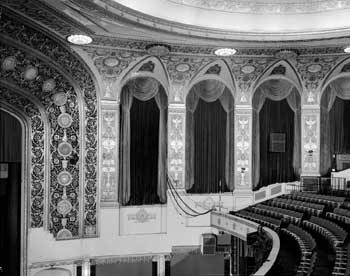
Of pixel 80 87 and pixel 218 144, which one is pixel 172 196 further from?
pixel 80 87

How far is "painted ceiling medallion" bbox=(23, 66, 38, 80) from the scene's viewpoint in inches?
469

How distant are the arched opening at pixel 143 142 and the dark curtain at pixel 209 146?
104 cm

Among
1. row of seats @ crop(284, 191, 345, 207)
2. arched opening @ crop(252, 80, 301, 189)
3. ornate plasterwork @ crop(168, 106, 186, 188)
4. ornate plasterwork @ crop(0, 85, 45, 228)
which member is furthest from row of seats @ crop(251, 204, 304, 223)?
ornate plasterwork @ crop(0, 85, 45, 228)

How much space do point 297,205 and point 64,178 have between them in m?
6.37

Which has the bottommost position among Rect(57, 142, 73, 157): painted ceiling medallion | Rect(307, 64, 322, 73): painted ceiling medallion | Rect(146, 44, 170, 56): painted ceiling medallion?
Rect(57, 142, 73, 157): painted ceiling medallion

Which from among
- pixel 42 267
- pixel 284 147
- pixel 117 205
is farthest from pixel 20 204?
pixel 284 147

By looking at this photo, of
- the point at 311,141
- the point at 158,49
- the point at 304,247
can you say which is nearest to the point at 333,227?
the point at 304,247

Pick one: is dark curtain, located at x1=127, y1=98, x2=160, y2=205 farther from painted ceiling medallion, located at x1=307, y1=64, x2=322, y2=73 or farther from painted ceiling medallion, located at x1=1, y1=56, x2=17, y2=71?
painted ceiling medallion, located at x1=307, y1=64, x2=322, y2=73

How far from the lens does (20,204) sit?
12.8m

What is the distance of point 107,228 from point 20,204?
2.43 metres

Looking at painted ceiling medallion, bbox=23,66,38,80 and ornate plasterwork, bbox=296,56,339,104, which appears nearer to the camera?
painted ceiling medallion, bbox=23,66,38,80

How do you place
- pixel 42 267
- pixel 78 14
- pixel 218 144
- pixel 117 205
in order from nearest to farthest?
pixel 78 14
pixel 42 267
pixel 117 205
pixel 218 144

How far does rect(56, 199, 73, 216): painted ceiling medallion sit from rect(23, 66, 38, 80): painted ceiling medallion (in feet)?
11.1

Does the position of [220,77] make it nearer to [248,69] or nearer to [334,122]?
[248,69]
